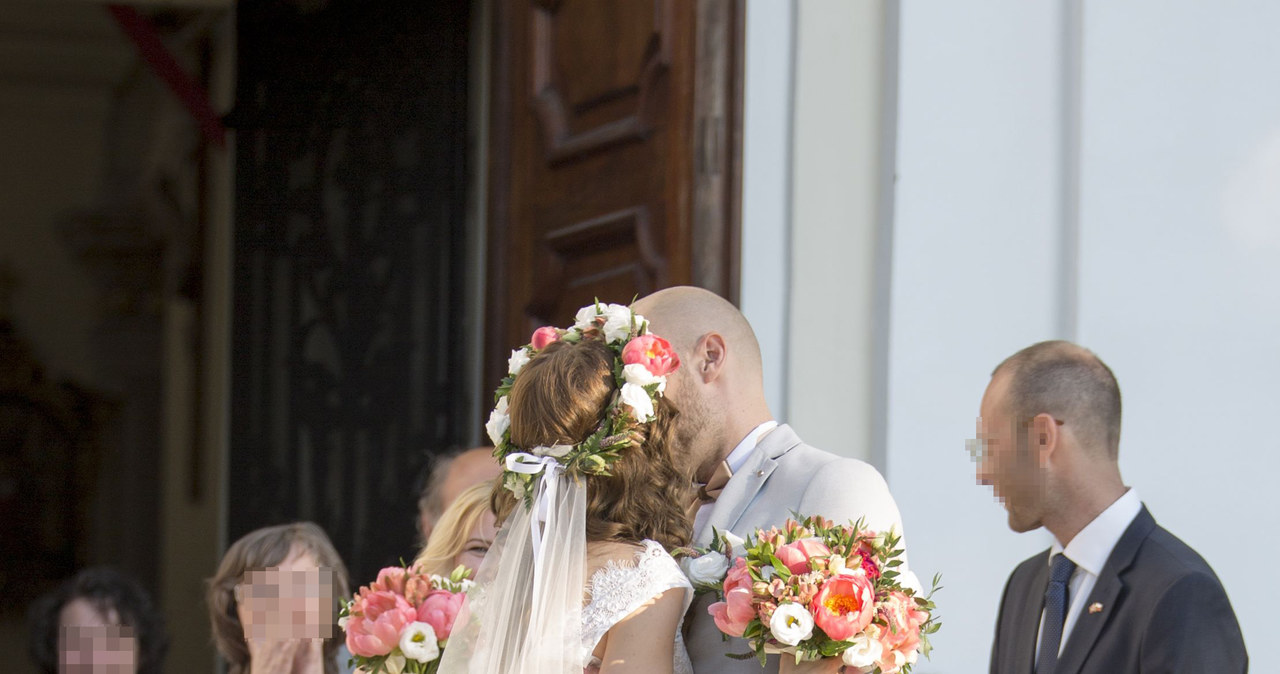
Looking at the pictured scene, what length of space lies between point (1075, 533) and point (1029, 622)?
0.84ft

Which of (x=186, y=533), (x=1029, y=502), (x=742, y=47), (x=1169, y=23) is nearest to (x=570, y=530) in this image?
(x=1029, y=502)

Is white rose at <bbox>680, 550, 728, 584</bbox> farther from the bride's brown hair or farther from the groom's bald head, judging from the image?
the groom's bald head

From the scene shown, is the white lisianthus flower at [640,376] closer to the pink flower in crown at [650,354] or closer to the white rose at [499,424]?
the pink flower in crown at [650,354]

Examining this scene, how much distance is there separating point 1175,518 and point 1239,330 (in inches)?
20.6

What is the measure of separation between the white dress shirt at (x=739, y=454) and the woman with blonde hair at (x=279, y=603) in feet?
4.16

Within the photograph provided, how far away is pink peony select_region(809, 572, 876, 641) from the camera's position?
2295 millimetres

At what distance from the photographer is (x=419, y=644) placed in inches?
109

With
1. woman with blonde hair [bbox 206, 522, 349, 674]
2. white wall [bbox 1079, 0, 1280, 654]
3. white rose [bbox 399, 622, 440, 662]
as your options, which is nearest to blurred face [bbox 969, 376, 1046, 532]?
white wall [bbox 1079, 0, 1280, 654]

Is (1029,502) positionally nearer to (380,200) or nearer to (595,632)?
(595,632)

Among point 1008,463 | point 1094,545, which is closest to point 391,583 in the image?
point 1008,463

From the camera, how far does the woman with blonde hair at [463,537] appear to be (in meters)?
3.69

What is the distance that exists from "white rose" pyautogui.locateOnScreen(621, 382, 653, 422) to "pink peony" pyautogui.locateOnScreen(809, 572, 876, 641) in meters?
0.42

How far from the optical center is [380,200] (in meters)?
5.41

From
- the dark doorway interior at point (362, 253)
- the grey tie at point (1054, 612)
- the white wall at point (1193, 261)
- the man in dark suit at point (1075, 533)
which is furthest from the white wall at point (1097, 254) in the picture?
the dark doorway interior at point (362, 253)
